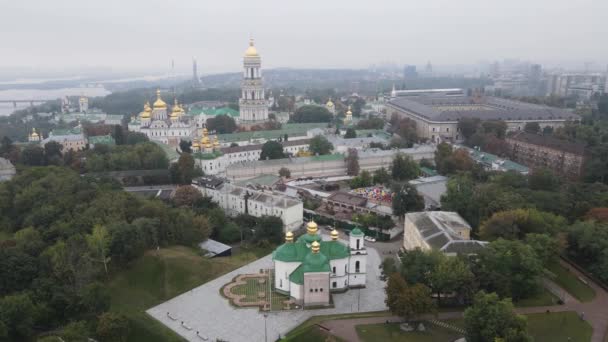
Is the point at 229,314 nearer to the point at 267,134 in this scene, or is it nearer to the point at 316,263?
the point at 316,263

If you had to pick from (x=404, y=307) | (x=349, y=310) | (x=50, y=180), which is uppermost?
(x=50, y=180)

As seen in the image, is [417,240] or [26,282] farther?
[417,240]

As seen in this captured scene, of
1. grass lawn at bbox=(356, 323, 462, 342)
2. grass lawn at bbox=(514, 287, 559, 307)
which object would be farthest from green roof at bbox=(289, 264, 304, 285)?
grass lawn at bbox=(514, 287, 559, 307)

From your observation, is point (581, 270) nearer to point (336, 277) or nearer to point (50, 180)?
point (336, 277)

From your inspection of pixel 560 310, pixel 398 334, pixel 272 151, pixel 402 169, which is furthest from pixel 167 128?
pixel 560 310

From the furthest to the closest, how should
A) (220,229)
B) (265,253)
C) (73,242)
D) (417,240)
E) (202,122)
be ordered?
(202,122) → (220,229) → (265,253) → (417,240) → (73,242)


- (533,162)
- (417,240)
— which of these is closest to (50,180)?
(417,240)

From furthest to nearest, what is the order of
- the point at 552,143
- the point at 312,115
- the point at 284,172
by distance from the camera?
the point at 312,115 < the point at 552,143 < the point at 284,172

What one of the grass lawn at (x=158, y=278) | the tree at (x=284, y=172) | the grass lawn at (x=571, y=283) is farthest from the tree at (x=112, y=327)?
the tree at (x=284, y=172)
